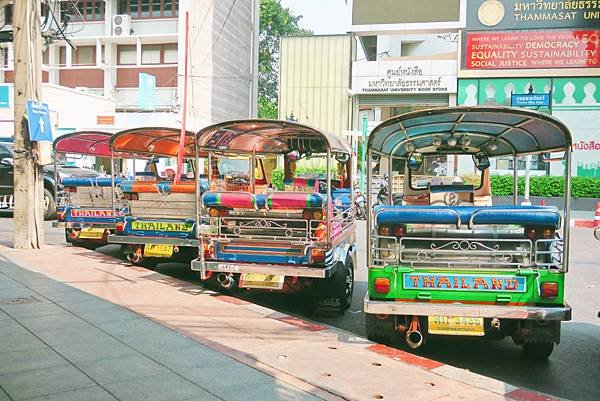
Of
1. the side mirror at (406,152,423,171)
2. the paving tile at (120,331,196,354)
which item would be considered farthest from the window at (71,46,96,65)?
the paving tile at (120,331,196,354)

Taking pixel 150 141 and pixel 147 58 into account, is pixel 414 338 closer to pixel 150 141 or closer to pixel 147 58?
pixel 150 141

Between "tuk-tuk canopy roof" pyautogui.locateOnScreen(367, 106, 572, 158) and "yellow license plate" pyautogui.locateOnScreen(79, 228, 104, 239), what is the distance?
5.78 m

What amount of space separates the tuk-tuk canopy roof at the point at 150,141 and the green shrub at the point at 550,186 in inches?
621

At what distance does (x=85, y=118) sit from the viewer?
1176 inches

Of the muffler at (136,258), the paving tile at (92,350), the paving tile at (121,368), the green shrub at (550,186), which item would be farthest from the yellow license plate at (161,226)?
the green shrub at (550,186)

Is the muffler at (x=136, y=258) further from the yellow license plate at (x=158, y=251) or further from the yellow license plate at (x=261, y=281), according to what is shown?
the yellow license plate at (x=261, y=281)

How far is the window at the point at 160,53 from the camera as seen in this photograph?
32.0m

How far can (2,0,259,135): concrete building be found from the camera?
30.1 m

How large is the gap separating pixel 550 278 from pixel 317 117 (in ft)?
71.5

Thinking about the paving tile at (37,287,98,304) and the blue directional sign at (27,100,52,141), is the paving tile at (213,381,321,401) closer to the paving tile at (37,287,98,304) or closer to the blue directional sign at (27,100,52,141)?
the paving tile at (37,287,98,304)

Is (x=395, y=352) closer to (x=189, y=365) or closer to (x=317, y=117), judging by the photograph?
(x=189, y=365)

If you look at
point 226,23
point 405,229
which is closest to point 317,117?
point 226,23

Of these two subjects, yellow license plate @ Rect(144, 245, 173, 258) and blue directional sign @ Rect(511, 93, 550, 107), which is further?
blue directional sign @ Rect(511, 93, 550, 107)

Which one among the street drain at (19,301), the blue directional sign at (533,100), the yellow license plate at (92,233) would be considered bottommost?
the street drain at (19,301)
